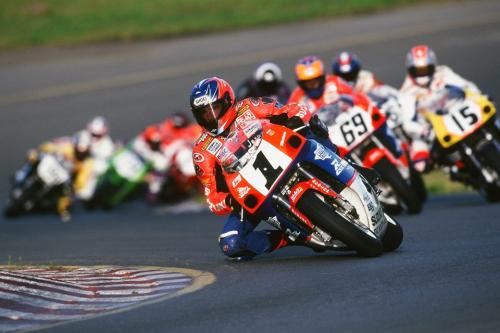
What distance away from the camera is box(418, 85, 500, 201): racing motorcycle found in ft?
42.9

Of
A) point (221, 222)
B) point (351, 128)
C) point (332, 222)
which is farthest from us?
point (221, 222)

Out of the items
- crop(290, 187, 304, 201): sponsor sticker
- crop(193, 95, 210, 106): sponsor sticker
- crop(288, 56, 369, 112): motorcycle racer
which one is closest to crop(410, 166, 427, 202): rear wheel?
crop(288, 56, 369, 112): motorcycle racer

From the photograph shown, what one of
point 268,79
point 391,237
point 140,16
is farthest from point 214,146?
point 140,16

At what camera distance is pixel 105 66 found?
28.8 metres

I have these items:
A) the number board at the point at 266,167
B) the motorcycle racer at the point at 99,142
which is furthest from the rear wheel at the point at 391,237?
the motorcycle racer at the point at 99,142

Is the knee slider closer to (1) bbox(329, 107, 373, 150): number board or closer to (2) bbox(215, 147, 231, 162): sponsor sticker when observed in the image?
(2) bbox(215, 147, 231, 162): sponsor sticker

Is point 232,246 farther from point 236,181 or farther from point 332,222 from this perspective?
point 332,222

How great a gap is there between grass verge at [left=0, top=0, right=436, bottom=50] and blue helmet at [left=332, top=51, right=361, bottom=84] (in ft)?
46.7

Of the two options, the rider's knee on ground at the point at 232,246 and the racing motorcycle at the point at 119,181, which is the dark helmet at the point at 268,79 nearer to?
the racing motorcycle at the point at 119,181

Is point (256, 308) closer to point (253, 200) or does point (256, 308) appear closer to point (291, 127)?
point (253, 200)

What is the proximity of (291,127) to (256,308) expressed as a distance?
95.2 inches

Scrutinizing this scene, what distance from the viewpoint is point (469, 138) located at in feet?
43.2

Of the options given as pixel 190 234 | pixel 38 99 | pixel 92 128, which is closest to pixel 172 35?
pixel 38 99

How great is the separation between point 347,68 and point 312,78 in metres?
1.90
